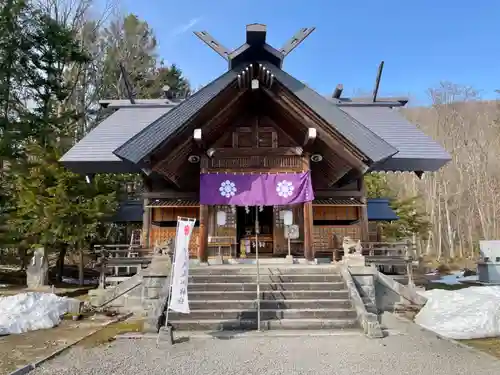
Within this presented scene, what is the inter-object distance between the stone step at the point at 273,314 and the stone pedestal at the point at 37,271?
8.21 metres

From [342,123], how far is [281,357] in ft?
21.8

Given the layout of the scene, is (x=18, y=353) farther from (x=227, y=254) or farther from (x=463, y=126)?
(x=463, y=126)

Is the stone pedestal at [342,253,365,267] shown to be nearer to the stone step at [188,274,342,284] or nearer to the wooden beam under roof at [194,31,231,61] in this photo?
the stone step at [188,274,342,284]

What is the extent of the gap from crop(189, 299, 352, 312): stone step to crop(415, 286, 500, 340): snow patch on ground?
1.73 meters

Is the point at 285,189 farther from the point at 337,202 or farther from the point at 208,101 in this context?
the point at 337,202

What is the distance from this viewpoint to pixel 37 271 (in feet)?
42.1

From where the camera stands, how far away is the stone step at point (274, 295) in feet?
25.6

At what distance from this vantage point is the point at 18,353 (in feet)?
18.8

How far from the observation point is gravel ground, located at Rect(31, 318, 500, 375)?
192 inches

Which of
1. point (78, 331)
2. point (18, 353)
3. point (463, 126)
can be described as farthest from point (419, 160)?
point (463, 126)

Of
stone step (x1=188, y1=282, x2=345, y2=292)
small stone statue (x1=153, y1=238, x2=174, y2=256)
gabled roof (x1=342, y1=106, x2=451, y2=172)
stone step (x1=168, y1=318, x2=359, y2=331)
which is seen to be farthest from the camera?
gabled roof (x1=342, y1=106, x2=451, y2=172)

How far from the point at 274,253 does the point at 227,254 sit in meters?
1.75

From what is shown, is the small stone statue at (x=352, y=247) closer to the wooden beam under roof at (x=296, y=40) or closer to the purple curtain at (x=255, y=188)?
the purple curtain at (x=255, y=188)

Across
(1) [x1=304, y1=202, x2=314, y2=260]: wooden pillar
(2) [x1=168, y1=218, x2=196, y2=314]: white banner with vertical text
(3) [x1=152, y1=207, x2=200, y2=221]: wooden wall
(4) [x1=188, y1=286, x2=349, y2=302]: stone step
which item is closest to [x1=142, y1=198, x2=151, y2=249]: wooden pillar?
(3) [x1=152, y1=207, x2=200, y2=221]: wooden wall
